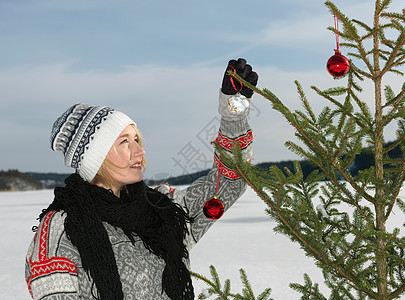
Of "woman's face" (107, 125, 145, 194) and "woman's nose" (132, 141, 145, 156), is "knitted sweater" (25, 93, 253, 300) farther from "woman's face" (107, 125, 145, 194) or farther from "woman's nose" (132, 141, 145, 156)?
"woman's nose" (132, 141, 145, 156)

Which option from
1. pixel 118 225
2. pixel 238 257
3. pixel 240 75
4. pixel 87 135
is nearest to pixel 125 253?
pixel 118 225

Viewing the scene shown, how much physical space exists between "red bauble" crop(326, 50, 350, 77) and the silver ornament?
0.58 metres

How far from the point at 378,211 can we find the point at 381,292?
0.55 metres

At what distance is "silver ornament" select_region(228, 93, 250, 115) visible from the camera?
2391 mm

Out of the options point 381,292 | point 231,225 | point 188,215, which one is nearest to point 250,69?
point 188,215

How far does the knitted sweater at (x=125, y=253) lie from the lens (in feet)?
7.57

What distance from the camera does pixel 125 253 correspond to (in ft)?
8.36

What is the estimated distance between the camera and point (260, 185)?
233cm

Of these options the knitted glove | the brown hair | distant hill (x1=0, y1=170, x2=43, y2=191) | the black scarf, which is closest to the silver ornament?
the knitted glove

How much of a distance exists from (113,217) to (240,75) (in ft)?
3.43

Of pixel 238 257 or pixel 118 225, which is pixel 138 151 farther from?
pixel 238 257

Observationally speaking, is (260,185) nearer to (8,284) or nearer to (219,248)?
(8,284)

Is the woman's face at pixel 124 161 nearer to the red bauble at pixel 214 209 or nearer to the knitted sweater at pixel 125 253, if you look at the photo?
the knitted sweater at pixel 125 253

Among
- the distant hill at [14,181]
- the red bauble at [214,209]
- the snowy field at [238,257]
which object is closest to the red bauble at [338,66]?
the red bauble at [214,209]
